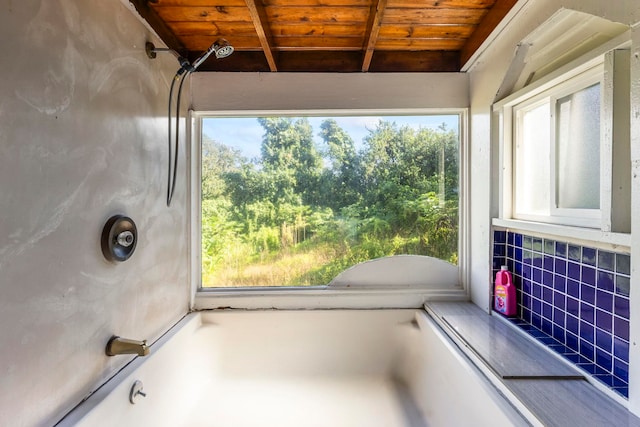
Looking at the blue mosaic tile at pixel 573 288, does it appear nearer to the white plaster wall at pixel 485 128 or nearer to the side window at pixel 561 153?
the side window at pixel 561 153

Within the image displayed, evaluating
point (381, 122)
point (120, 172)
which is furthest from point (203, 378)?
point (381, 122)

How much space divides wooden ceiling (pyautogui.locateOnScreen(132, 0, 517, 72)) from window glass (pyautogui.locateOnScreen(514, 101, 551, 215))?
48cm

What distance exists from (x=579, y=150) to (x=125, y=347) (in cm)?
192

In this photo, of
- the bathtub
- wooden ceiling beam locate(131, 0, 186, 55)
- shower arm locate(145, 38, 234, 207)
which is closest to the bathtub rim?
the bathtub

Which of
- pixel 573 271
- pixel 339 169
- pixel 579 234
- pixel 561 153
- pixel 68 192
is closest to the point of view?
pixel 68 192

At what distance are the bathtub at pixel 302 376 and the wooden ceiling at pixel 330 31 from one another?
5.06ft

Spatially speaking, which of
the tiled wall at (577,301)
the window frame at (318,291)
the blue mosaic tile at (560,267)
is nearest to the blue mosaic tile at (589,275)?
the tiled wall at (577,301)

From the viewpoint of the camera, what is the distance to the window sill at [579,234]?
40.1 inches

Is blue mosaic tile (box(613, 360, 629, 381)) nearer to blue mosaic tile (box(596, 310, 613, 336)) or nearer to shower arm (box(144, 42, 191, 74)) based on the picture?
blue mosaic tile (box(596, 310, 613, 336))

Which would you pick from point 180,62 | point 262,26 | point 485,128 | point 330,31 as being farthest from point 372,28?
point 180,62

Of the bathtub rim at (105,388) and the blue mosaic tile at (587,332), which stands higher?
the blue mosaic tile at (587,332)

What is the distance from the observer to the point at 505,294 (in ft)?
5.54

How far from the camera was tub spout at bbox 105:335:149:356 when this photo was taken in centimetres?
122

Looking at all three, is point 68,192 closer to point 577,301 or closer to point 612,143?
point 612,143
